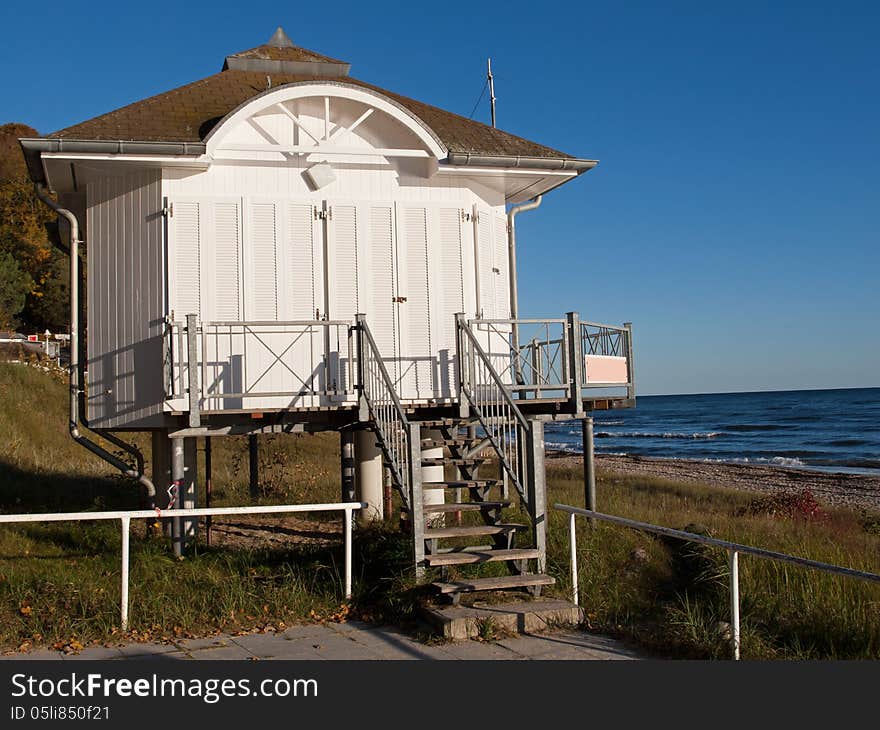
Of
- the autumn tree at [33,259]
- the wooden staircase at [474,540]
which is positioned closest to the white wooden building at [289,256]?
the wooden staircase at [474,540]

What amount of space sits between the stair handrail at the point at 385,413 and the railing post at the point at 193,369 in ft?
6.24

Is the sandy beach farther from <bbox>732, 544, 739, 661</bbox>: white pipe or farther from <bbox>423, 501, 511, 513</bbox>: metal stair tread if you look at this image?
Answer: <bbox>732, 544, 739, 661</bbox>: white pipe

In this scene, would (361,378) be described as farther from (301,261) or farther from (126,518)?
(126,518)

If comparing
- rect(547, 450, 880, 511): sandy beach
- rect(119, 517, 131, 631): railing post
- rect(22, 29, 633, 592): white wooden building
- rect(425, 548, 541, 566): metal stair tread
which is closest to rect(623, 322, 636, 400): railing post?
rect(22, 29, 633, 592): white wooden building

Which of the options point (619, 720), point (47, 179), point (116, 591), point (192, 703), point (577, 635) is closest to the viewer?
point (619, 720)

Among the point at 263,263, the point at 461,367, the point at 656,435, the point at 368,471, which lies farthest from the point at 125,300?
the point at 656,435

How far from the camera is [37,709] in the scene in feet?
19.9

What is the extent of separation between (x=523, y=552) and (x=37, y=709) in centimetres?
444

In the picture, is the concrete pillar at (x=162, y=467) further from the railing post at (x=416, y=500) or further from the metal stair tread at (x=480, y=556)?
the metal stair tread at (x=480, y=556)

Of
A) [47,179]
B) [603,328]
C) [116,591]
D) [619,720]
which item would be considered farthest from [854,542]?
[47,179]

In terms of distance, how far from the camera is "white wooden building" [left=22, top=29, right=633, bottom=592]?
11.8 m

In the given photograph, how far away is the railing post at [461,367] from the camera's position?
1133 centimetres

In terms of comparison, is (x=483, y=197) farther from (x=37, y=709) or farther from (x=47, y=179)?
(x=37, y=709)

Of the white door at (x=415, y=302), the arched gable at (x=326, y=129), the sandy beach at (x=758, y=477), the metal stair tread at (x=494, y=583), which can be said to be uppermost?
the arched gable at (x=326, y=129)
